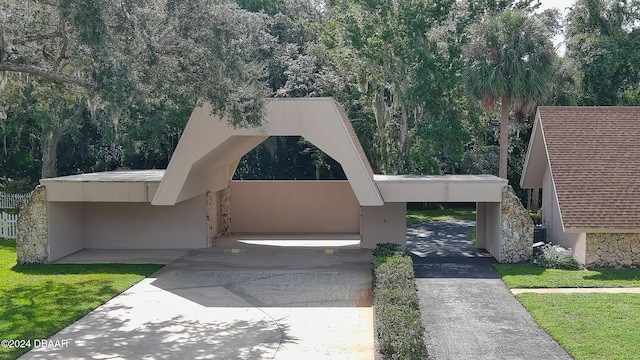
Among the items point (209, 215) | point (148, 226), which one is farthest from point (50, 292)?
point (209, 215)

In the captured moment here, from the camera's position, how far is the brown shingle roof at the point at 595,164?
55.6 ft

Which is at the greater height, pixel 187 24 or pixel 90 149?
pixel 187 24

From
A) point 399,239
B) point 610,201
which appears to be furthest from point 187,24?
→ point 610,201

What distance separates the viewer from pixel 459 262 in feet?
62.1

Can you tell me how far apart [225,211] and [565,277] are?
13228 millimetres

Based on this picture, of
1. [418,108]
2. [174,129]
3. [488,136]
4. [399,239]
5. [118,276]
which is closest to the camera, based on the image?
[118,276]

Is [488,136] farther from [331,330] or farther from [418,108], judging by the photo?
[331,330]

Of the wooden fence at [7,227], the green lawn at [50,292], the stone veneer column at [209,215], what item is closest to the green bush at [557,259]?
the stone veneer column at [209,215]

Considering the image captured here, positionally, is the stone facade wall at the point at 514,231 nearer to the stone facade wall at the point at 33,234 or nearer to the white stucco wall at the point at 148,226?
the white stucco wall at the point at 148,226

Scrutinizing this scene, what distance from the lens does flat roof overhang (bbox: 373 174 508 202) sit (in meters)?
18.7

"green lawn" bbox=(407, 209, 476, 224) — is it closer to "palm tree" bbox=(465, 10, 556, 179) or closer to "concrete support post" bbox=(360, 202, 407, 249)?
"palm tree" bbox=(465, 10, 556, 179)

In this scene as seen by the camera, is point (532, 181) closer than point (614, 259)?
No

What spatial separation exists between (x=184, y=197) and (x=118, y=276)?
10.2 ft

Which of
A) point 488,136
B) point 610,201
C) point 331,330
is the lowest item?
point 331,330
